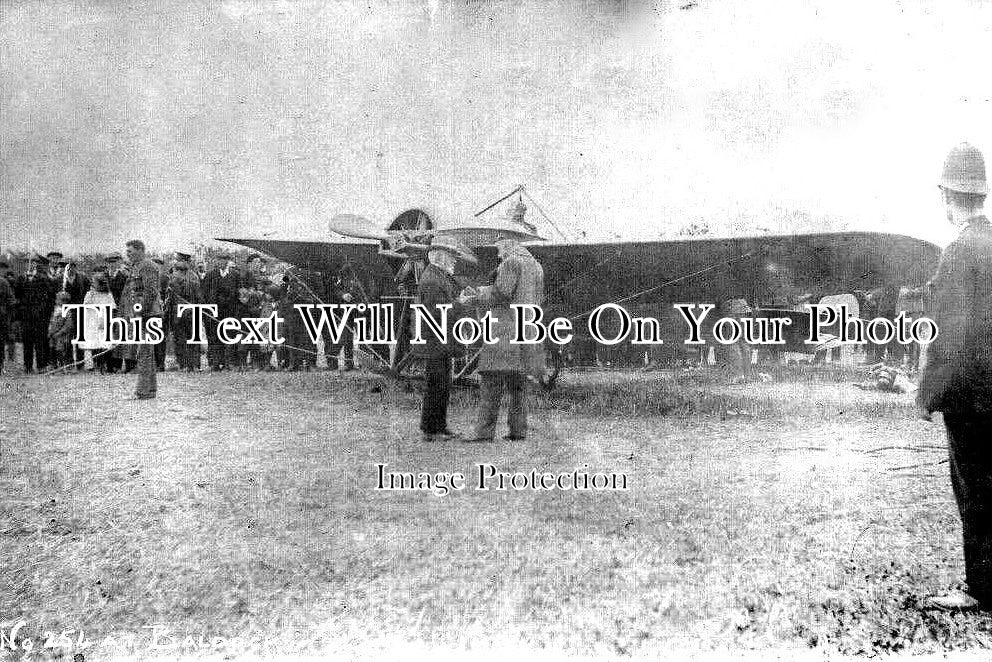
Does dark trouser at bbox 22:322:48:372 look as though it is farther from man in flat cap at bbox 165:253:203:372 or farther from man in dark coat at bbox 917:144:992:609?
man in dark coat at bbox 917:144:992:609

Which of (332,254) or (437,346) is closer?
Result: (437,346)

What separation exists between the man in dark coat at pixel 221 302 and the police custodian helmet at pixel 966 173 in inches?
122

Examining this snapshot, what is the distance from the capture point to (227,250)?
316cm

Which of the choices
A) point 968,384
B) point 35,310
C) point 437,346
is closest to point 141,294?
point 35,310

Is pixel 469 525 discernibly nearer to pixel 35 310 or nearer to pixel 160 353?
pixel 160 353

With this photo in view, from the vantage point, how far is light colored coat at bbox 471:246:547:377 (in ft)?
9.62

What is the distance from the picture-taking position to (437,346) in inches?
118

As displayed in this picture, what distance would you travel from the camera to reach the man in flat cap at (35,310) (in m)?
3.14

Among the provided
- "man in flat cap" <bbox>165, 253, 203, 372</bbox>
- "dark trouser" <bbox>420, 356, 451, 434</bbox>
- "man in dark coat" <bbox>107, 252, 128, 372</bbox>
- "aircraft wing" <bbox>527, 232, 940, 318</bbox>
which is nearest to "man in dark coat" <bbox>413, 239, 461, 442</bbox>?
"dark trouser" <bbox>420, 356, 451, 434</bbox>

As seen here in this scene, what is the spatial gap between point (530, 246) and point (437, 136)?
672 mm

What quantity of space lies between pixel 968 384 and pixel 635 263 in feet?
4.65

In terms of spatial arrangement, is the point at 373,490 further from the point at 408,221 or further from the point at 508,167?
the point at 508,167

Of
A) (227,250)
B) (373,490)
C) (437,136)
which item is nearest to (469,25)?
(437,136)

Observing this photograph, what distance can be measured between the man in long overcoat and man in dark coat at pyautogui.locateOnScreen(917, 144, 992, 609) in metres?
1.57
